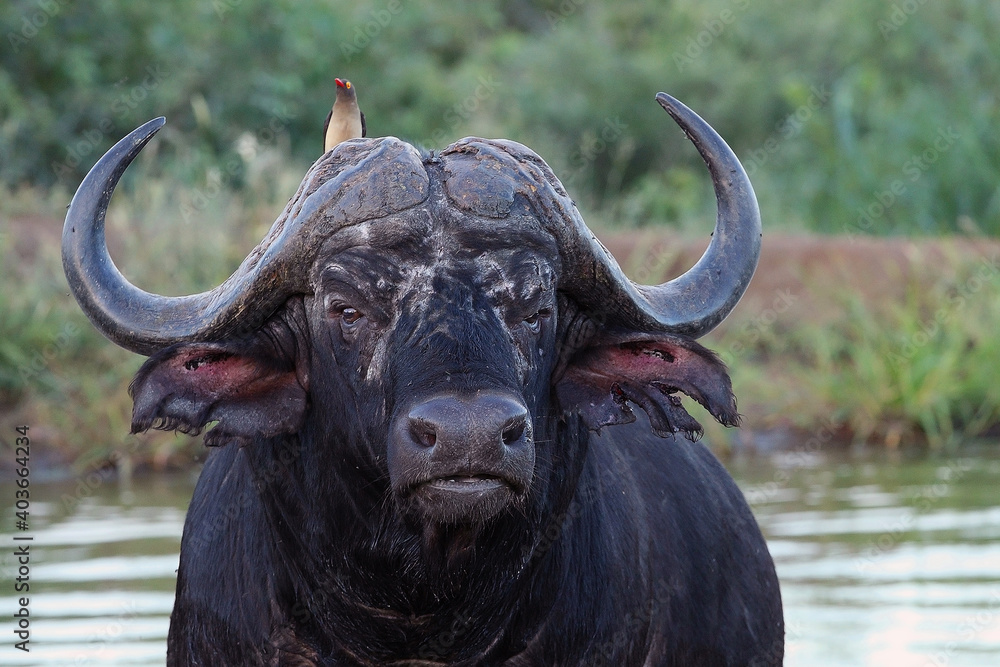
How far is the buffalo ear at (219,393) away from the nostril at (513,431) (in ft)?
2.51

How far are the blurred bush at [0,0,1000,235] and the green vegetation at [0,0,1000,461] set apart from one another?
0.05 meters

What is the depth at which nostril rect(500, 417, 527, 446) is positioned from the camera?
3238 mm

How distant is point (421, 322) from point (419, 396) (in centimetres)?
22

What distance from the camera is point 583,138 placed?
21312mm

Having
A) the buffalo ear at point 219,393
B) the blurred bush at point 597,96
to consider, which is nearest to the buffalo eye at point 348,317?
the buffalo ear at point 219,393

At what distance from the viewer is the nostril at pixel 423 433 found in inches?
127

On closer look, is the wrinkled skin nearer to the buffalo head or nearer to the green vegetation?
the buffalo head

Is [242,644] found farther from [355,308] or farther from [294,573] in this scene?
[355,308]

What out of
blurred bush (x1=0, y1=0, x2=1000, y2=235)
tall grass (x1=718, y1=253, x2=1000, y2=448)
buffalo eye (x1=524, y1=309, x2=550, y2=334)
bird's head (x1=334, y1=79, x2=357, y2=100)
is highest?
bird's head (x1=334, y1=79, x2=357, y2=100)

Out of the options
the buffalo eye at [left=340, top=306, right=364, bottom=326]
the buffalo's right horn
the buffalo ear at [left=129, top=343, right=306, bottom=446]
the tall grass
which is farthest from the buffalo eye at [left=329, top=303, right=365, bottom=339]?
the tall grass

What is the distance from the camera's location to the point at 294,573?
388 cm

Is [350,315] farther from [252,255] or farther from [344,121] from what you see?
[344,121]

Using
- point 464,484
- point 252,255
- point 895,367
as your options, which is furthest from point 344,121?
point 895,367

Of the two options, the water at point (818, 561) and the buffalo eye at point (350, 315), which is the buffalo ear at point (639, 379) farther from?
the water at point (818, 561)
